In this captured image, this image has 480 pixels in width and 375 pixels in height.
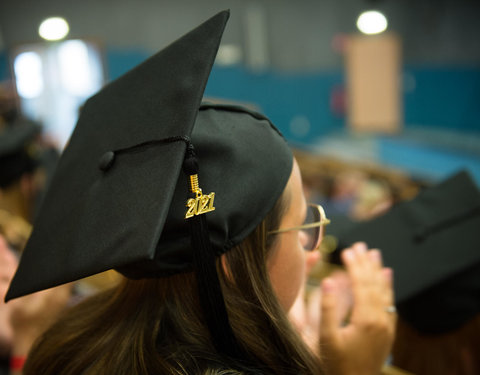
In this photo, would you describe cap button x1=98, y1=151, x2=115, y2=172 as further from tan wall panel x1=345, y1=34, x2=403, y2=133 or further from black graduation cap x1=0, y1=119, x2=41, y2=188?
tan wall panel x1=345, y1=34, x2=403, y2=133

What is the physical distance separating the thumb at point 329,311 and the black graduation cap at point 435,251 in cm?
46

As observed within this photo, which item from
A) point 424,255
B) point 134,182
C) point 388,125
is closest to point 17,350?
point 134,182

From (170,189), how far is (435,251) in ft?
3.79

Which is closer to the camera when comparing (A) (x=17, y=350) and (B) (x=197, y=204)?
(B) (x=197, y=204)

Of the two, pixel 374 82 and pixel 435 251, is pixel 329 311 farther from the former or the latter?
pixel 374 82

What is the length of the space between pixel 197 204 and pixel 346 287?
1.11m

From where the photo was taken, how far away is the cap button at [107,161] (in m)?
0.89

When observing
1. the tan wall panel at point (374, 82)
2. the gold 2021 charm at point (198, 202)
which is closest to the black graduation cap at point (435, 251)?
the gold 2021 charm at point (198, 202)

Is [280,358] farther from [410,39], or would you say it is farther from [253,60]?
[253,60]

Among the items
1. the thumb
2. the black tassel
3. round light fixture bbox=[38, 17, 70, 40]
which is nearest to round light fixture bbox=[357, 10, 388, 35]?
round light fixture bbox=[38, 17, 70, 40]

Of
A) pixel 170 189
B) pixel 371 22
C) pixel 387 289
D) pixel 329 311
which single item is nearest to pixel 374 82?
pixel 371 22

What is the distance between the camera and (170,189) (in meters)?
0.77

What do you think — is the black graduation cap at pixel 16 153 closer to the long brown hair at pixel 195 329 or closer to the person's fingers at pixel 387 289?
the long brown hair at pixel 195 329

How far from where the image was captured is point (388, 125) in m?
7.18
